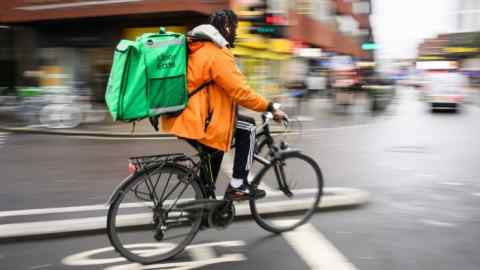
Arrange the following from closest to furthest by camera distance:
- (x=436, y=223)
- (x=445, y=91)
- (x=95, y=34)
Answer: (x=436, y=223) → (x=445, y=91) → (x=95, y=34)

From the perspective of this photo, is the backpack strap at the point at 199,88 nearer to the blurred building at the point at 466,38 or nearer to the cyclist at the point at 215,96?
the cyclist at the point at 215,96

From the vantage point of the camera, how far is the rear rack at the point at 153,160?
412 cm

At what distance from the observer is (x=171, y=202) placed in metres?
4.34

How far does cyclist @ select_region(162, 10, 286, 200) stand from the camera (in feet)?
A: 13.5

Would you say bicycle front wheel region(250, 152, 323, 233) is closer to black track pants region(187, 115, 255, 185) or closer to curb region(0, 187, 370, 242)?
curb region(0, 187, 370, 242)

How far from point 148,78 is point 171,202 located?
39.2 inches

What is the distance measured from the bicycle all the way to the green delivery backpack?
0.39 m

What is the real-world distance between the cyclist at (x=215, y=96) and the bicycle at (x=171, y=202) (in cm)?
22

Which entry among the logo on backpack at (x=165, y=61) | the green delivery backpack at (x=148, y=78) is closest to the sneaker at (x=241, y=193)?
the green delivery backpack at (x=148, y=78)

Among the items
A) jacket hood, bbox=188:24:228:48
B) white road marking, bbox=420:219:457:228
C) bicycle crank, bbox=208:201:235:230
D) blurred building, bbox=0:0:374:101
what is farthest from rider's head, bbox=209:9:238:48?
blurred building, bbox=0:0:374:101

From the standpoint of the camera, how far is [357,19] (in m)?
76.7

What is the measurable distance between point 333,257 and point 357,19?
75.7 m

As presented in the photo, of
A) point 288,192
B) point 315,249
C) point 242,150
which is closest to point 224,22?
point 242,150

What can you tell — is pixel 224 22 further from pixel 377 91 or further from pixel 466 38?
pixel 466 38
